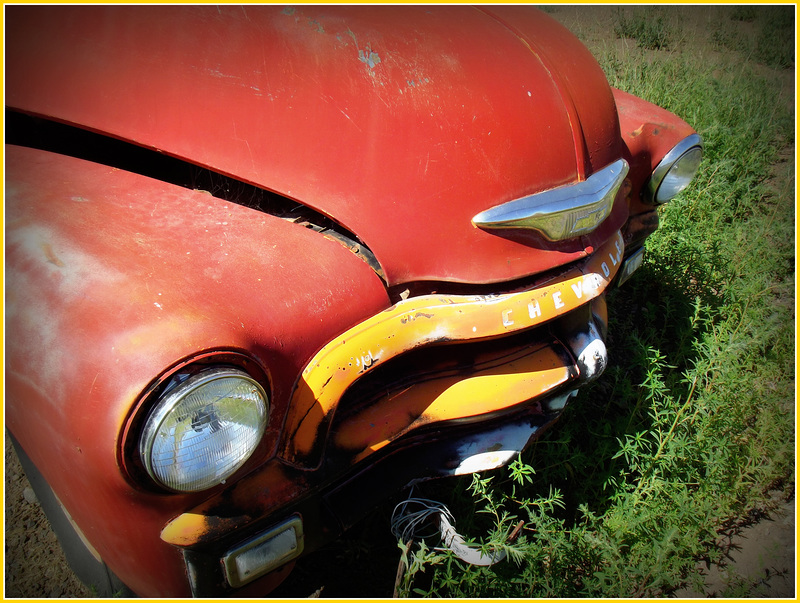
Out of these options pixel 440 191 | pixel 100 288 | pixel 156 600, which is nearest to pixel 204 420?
pixel 100 288

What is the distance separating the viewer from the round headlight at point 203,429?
1031mm

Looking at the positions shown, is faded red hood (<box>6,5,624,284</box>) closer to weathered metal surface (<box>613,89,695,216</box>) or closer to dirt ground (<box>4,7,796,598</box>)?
weathered metal surface (<box>613,89,695,216</box>)

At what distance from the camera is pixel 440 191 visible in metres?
1.46

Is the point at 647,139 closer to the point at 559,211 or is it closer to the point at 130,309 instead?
the point at 559,211

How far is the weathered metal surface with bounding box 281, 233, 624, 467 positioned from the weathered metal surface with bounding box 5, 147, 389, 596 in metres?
0.04

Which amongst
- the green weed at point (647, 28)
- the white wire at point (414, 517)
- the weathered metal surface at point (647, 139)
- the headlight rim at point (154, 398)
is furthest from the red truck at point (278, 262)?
the green weed at point (647, 28)

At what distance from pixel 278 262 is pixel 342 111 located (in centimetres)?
44

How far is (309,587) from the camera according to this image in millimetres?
1790


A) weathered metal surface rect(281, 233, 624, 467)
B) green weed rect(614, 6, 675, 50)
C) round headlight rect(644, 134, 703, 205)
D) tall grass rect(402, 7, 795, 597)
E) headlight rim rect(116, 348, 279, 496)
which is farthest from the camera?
green weed rect(614, 6, 675, 50)

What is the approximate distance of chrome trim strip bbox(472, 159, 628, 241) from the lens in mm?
1473

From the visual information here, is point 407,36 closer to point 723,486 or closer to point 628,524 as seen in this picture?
point 628,524

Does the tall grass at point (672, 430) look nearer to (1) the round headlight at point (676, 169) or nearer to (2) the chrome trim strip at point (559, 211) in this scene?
(1) the round headlight at point (676, 169)

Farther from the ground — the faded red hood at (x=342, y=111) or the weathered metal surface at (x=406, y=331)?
the faded red hood at (x=342, y=111)

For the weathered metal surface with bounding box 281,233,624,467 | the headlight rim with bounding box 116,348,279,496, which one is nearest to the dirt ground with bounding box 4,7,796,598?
the weathered metal surface with bounding box 281,233,624,467
